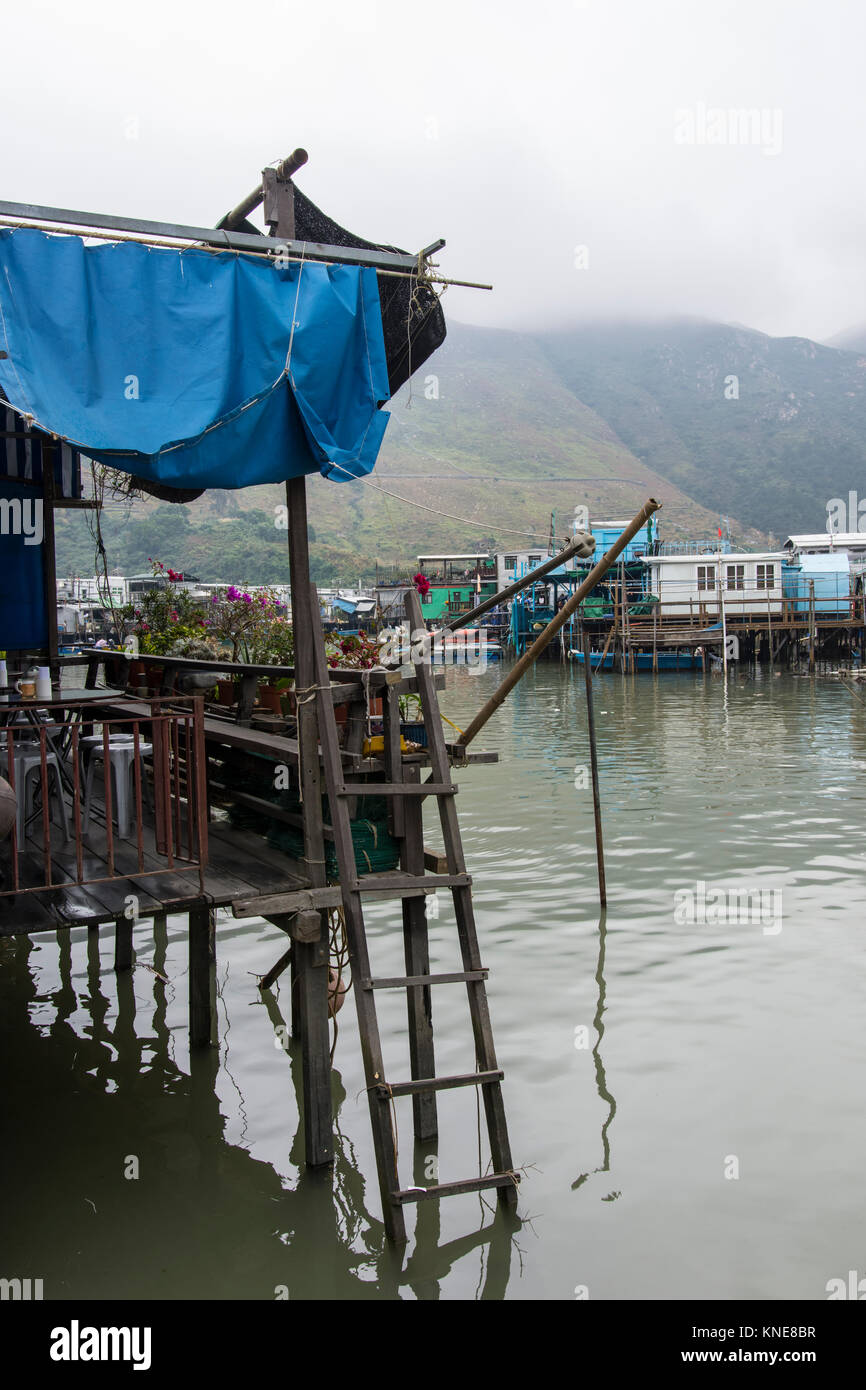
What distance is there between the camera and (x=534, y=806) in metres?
16.2

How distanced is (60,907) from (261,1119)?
2314 mm

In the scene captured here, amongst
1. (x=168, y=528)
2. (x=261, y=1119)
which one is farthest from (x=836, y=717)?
(x=168, y=528)

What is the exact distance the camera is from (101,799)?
7.96 metres

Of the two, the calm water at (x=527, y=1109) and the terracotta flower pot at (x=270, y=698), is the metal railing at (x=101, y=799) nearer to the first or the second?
the terracotta flower pot at (x=270, y=698)

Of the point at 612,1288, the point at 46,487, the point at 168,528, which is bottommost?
the point at 612,1288

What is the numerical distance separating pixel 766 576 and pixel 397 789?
44.6 meters

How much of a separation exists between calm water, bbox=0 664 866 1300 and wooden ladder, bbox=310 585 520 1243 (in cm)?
49

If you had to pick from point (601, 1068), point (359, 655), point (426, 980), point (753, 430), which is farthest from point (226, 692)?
point (753, 430)

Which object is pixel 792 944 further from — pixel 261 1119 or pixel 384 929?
pixel 261 1119

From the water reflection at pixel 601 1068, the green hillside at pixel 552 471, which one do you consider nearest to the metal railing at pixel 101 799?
the water reflection at pixel 601 1068

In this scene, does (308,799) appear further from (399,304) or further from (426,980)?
(399,304)

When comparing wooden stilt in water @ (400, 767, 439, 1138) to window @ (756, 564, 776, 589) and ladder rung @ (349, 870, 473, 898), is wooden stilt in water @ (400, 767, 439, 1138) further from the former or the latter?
window @ (756, 564, 776, 589)

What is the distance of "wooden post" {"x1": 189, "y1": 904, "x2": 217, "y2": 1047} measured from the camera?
7.54 meters

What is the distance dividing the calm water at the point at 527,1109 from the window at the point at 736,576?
36859 millimetres
